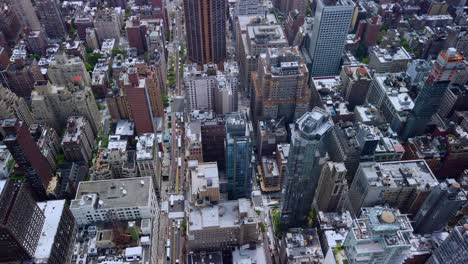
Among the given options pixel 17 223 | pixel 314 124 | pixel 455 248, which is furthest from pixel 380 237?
pixel 17 223

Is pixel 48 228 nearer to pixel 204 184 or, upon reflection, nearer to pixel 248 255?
pixel 204 184

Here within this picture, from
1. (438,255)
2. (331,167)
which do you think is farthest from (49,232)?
(438,255)

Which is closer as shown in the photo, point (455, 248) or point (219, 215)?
point (455, 248)

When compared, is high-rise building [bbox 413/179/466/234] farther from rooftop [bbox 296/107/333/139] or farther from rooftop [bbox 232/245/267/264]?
rooftop [bbox 232/245/267/264]

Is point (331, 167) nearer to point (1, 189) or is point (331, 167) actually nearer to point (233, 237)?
point (233, 237)

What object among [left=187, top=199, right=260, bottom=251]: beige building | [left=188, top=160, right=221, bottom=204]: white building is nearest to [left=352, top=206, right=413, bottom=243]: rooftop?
[left=187, top=199, right=260, bottom=251]: beige building
